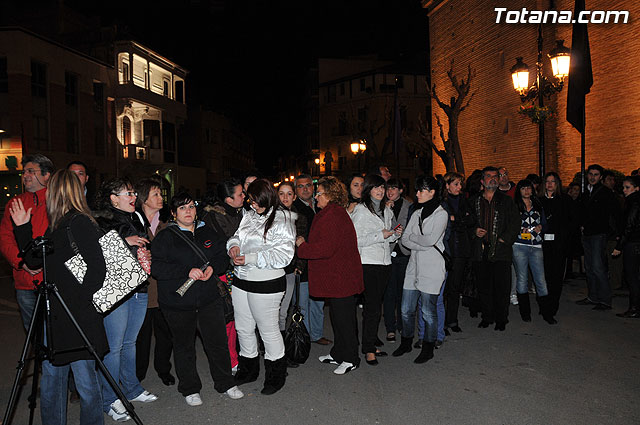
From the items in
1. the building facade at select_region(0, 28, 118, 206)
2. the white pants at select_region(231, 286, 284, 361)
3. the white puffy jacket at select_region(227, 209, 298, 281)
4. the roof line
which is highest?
the roof line

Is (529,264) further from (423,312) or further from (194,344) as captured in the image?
(194,344)

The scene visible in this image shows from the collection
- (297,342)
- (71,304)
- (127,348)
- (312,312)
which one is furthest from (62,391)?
(312,312)

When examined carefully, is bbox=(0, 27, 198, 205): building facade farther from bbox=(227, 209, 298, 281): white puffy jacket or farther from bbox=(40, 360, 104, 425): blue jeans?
bbox=(40, 360, 104, 425): blue jeans

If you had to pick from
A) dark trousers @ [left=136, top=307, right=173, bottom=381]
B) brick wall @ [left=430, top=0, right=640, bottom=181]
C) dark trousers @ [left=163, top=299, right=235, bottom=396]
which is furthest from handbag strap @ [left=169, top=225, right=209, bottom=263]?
brick wall @ [left=430, top=0, right=640, bottom=181]

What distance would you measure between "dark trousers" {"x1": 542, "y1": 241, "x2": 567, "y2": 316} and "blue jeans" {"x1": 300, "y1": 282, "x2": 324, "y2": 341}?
12.4 feet

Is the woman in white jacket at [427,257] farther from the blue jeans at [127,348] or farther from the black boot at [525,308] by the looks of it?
the blue jeans at [127,348]

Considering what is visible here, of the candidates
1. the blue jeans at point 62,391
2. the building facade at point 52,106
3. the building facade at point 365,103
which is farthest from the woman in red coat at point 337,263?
the building facade at point 365,103

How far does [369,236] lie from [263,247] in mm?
1578

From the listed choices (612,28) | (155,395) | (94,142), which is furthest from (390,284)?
(94,142)

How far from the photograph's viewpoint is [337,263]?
5.60 metres

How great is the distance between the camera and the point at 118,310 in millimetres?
4527

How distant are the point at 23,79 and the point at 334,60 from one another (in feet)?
137

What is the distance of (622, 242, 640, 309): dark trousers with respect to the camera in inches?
315

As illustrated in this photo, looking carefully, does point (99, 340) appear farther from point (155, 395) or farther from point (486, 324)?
point (486, 324)
